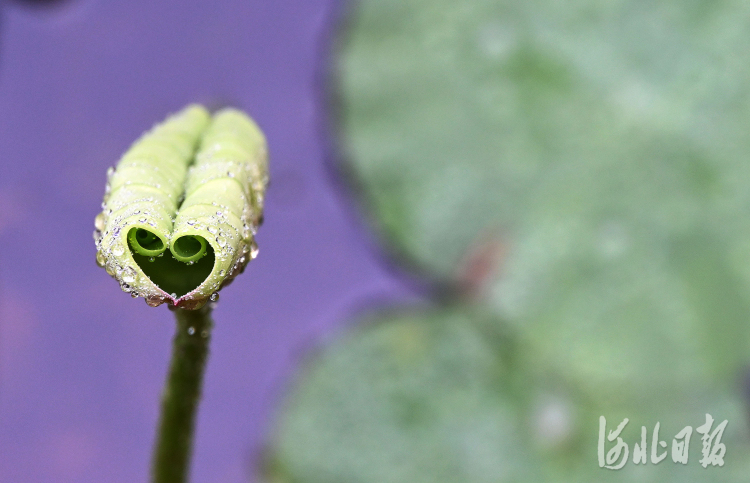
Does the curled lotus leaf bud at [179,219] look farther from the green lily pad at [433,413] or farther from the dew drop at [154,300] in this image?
the green lily pad at [433,413]

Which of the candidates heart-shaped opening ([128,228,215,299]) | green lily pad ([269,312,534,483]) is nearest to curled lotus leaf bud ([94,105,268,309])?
heart-shaped opening ([128,228,215,299])

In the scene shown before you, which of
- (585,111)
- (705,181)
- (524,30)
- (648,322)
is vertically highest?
(524,30)

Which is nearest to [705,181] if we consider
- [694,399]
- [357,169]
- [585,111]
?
[585,111]

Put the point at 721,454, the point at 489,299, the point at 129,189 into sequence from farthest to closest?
the point at 489,299 → the point at 721,454 → the point at 129,189

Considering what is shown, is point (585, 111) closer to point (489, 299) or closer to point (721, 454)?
point (489, 299)

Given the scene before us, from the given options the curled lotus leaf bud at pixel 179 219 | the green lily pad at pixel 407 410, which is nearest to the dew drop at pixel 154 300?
the curled lotus leaf bud at pixel 179 219

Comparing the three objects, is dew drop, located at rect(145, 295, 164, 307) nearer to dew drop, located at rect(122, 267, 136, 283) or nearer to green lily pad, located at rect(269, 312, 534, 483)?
dew drop, located at rect(122, 267, 136, 283)

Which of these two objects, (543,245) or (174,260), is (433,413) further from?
(174,260)
